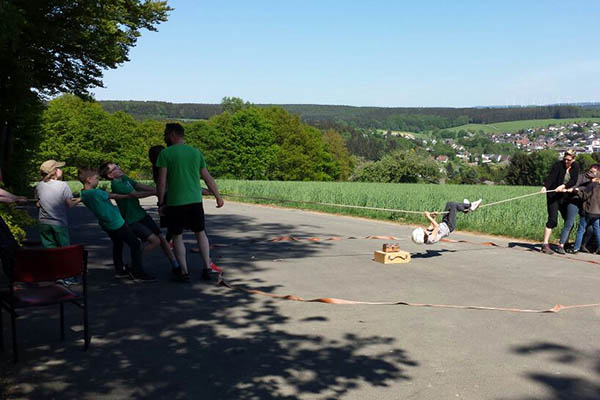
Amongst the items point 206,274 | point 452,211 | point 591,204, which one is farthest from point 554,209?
point 206,274

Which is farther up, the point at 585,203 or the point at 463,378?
the point at 585,203

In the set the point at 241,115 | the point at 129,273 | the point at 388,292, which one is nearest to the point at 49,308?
the point at 129,273

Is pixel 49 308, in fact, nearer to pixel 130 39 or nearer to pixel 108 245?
pixel 108 245

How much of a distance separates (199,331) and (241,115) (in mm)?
75092

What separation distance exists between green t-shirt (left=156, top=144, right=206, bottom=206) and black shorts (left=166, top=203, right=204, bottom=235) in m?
0.07

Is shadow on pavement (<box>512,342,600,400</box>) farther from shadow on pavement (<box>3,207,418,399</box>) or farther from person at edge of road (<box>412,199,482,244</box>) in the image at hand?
person at edge of road (<box>412,199,482,244</box>)

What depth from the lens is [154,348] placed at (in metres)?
5.33

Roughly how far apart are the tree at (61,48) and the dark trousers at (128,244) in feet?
22.8

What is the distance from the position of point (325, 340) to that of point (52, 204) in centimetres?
424

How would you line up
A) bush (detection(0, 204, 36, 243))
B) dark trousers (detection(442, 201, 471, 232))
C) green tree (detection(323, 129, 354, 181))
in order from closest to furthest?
bush (detection(0, 204, 36, 243)) → dark trousers (detection(442, 201, 471, 232)) → green tree (detection(323, 129, 354, 181))

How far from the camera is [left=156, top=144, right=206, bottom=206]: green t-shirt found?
8.03 meters

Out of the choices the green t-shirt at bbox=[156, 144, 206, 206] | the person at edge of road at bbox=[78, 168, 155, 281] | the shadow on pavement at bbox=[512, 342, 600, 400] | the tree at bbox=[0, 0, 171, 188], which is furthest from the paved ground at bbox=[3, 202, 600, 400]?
the tree at bbox=[0, 0, 171, 188]

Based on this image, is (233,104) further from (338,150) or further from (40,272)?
(40,272)

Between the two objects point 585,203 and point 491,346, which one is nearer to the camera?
point 491,346
